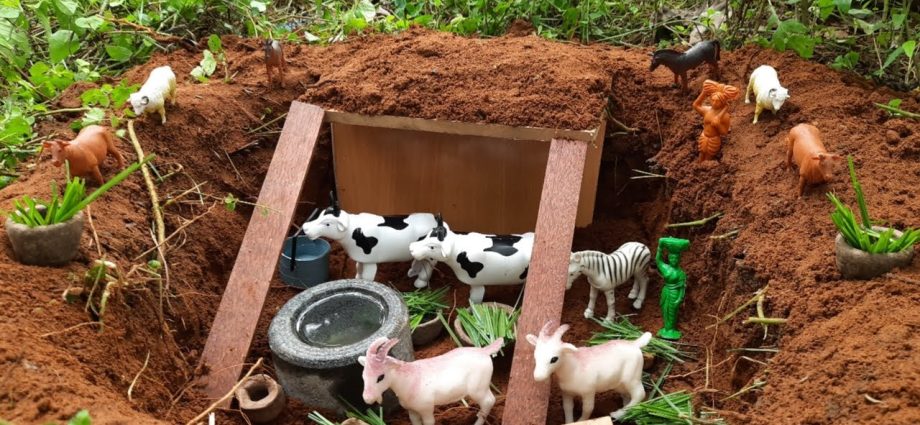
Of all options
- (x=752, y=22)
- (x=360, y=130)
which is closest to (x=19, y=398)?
(x=360, y=130)

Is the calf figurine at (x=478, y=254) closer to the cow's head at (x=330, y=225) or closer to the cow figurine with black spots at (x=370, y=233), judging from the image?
the cow figurine with black spots at (x=370, y=233)

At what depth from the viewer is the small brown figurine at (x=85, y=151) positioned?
268 centimetres

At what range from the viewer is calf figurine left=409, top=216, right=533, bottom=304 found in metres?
3.18

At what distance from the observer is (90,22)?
13.1 ft

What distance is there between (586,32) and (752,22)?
37.2 inches

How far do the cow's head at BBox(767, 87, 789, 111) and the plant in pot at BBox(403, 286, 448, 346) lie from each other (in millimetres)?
1638

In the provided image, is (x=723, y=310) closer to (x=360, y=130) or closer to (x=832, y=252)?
(x=832, y=252)

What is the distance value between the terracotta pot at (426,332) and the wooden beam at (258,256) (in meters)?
0.66

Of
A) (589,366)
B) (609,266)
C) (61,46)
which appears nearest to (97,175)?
(61,46)

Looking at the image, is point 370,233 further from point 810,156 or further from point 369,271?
point 810,156

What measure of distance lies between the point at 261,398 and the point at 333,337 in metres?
0.34

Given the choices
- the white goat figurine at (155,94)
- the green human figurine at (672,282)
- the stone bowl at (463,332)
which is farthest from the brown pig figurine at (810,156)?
the white goat figurine at (155,94)

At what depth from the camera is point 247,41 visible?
4238 mm

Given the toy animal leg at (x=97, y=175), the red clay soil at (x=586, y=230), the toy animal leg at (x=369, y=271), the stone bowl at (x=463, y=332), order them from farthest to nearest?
the toy animal leg at (x=369, y=271) < the stone bowl at (x=463, y=332) < the toy animal leg at (x=97, y=175) < the red clay soil at (x=586, y=230)
